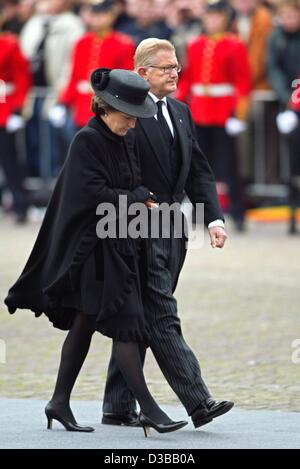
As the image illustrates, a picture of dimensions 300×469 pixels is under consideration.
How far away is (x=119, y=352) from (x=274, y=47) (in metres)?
9.45

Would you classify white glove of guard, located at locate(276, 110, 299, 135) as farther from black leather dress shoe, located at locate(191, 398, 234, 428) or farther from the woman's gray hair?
black leather dress shoe, located at locate(191, 398, 234, 428)

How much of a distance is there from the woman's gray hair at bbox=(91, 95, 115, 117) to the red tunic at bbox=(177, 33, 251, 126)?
28.5 feet

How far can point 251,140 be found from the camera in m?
17.4

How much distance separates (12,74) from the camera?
55.9 ft

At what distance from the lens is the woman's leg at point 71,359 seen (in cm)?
732

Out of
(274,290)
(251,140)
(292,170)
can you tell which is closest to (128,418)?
(274,290)

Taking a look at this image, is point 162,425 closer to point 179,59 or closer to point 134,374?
point 134,374

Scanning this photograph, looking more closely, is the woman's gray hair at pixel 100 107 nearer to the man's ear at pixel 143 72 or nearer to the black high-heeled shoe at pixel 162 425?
the man's ear at pixel 143 72

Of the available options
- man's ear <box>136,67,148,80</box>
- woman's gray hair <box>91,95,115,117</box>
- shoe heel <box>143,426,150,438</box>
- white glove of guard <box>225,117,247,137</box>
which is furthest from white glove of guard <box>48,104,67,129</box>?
shoe heel <box>143,426,150,438</box>

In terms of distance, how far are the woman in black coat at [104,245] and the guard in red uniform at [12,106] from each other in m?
9.79

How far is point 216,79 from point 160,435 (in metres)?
9.20

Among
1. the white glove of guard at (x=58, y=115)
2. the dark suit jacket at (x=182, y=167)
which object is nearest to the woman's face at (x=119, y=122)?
the dark suit jacket at (x=182, y=167)

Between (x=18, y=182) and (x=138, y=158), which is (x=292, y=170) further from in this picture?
(x=138, y=158)

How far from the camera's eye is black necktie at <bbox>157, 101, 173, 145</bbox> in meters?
7.49
